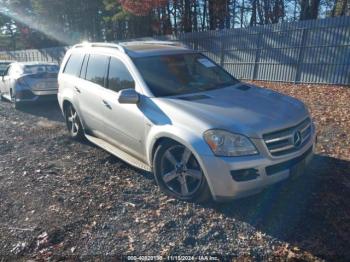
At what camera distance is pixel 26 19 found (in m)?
43.8

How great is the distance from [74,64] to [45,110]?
4350 millimetres

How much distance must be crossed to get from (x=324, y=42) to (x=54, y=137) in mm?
8719

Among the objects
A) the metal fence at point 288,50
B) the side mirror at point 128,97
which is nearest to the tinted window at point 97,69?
the side mirror at point 128,97

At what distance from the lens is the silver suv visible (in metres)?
3.11

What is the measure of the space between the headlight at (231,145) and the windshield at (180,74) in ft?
3.54

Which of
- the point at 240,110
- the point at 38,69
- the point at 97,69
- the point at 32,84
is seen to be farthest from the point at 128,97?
the point at 38,69

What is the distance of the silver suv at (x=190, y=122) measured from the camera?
10.2ft

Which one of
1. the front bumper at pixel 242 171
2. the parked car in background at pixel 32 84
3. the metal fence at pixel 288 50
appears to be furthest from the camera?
the metal fence at pixel 288 50

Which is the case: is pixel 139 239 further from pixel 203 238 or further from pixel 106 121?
pixel 106 121

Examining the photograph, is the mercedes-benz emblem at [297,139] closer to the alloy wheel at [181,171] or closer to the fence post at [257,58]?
the alloy wheel at [181,171]

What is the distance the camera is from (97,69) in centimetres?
502

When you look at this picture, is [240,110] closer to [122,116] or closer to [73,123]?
[122,116]

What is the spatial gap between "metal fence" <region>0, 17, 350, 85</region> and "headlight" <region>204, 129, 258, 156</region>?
8.09 metres

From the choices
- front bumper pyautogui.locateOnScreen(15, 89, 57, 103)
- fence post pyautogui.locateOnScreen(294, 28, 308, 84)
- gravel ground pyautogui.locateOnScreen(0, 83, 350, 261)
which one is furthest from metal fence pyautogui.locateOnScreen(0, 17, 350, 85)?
front bumper pyautogui.locateOnScreen(15, 89, 57, 103)
